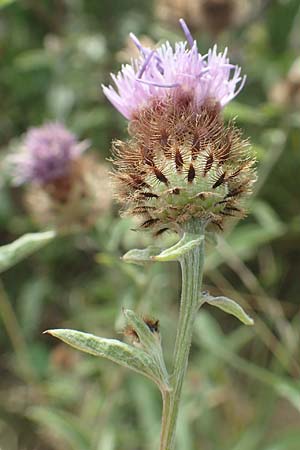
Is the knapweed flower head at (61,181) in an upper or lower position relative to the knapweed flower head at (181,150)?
upper

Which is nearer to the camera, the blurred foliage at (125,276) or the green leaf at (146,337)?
the green leaf at (146,337)

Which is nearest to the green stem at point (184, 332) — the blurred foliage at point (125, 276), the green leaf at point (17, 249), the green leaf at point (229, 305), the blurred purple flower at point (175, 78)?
the green leaf at point (229, 305)

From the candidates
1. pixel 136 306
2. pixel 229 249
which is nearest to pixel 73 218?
pixel 136 306

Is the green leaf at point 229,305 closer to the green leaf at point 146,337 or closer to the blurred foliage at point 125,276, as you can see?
the green leaf at point 146,337

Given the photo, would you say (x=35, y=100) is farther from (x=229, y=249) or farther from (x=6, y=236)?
(x=229, y=249)

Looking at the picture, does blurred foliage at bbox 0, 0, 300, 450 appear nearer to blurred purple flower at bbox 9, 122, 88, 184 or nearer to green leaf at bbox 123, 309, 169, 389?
blurred purple flower at bbox 9, 122, 88, 184

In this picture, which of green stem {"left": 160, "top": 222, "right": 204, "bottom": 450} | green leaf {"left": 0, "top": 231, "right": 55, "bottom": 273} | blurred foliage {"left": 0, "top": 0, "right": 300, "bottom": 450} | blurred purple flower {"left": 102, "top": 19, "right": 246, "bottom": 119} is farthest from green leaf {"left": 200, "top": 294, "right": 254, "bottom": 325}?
blurred foliage {"left": 0, "top": 0, "right": 300, "bottom": 450}

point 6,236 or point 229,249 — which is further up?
point 6,236
